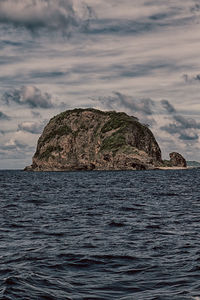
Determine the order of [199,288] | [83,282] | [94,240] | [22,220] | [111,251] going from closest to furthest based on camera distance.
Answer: [199,288]
[83,282]
[111,251]
[94,240]
[22,220]

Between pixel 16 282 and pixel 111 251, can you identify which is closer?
pixel 16 282

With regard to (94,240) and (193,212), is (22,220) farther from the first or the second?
(193,212)

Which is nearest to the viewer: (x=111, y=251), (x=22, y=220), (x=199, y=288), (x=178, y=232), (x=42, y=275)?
(x=199, y=288)

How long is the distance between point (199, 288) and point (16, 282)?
5.59 meters

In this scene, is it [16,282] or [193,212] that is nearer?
[16,282]

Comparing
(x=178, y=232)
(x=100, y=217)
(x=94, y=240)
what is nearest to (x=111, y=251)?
(x=94, y=240)

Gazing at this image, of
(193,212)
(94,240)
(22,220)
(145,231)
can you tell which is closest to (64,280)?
(94,240)

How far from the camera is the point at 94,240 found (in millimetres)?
18859

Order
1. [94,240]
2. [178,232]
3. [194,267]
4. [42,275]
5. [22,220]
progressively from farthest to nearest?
[22,220], [178,232], [94,240], [194,267], [42,275]

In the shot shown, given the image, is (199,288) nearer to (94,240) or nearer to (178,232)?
(94,240)

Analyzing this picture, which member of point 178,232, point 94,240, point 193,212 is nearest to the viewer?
point 94,240

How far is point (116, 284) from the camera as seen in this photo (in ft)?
38.0

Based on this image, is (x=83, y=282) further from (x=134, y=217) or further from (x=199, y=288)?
(x=134, y=217)

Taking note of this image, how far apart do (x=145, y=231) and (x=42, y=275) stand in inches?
386
